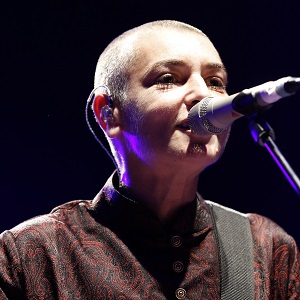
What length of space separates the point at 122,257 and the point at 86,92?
1192mm

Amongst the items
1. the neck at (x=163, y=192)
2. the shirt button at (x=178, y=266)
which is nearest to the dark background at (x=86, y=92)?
the neck at (x=163, y=192)

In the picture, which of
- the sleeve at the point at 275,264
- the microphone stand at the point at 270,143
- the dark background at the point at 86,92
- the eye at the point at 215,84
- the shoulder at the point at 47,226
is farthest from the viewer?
the dark background at the point at 86,92

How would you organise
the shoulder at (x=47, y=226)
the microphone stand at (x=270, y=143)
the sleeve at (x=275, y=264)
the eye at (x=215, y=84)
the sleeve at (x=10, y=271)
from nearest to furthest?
the microphone stand at (x=270, y=143), the sleeve at (x=10, y=271), the shoulder at (x=47, y=226), the sleeve at (x=275, y=264), the eye at (x=215, y=84)

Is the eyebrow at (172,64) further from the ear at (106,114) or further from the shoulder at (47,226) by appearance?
the shoulder at (47,226)

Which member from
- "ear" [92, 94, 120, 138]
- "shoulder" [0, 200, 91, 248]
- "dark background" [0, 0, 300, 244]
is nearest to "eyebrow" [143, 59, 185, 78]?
"ear" [92, 94, 120, 138]

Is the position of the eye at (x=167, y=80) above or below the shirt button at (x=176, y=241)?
above

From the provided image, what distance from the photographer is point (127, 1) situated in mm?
2896

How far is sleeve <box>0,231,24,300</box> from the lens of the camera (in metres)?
1.77

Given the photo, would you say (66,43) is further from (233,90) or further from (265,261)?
(265,261)

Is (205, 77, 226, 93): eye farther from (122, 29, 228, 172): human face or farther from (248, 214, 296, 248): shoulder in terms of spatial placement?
(248, 214, 296, 248): shoulder

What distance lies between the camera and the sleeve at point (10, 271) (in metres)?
1.77

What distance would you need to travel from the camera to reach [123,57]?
2.20m

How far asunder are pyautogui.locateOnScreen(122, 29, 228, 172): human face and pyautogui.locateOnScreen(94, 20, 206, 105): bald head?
1.2 inches

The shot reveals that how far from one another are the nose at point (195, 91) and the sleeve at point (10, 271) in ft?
2.69
